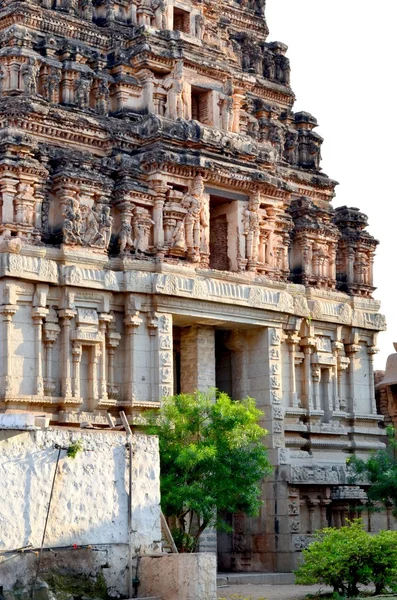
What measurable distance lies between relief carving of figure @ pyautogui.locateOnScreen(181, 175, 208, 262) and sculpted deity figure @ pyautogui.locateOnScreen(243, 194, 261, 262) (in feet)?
5.28

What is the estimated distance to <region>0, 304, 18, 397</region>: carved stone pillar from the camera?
2616 cm

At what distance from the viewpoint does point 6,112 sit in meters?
28.5

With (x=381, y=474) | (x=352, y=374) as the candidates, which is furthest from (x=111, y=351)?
(x=352, y=374)

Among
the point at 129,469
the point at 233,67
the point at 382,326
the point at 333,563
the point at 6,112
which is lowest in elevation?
the point at 333,563

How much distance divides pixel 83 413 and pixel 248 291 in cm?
612

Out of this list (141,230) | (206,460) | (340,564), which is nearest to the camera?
(340,564)

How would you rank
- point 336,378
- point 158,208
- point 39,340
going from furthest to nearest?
point 336,378 < point 158,208 < point 39,340

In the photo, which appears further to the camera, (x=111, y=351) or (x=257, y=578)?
(x=257, y=578)

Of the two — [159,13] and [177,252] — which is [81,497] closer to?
[177,252]

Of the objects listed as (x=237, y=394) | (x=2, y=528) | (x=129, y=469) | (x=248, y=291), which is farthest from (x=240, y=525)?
(x=2, y=528)

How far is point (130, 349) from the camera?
28.5 m

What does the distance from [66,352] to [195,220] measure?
5.34 m

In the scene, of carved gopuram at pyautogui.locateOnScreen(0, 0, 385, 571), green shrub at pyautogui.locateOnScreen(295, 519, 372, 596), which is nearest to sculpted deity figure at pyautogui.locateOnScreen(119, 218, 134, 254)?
carved gopuram at pyautogui.locateOnScreen(0, 0, 385, 571)

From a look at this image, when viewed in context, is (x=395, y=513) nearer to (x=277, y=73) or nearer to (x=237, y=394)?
(x=237, y=394)
